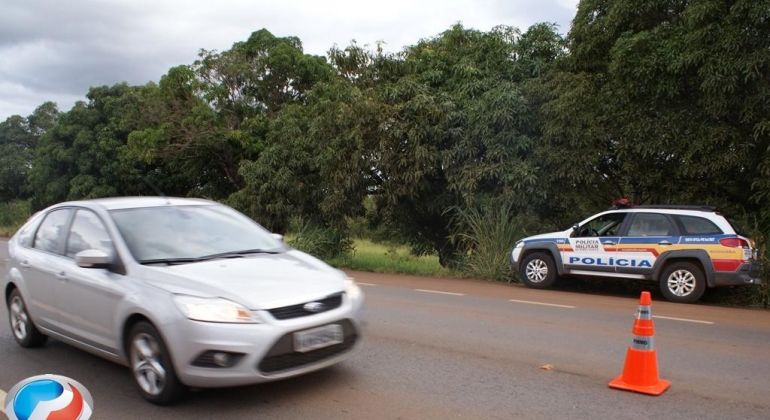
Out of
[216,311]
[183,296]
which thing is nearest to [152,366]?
[183,296]

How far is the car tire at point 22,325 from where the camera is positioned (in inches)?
257

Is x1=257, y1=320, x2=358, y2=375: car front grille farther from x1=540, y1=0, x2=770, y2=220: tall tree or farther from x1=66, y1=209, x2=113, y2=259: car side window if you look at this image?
x1=540, y1=0, x2=770, y2=220: tall tree

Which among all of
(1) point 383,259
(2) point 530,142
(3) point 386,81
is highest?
(3) point 386,81

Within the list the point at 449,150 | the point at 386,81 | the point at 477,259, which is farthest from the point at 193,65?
the point at 477,259

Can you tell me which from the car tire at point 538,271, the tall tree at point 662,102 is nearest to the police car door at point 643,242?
the car tire at point 538,271

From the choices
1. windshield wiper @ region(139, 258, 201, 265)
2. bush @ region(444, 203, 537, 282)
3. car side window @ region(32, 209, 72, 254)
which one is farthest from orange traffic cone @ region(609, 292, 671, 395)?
bush @ region(444, 203, 537, 282)

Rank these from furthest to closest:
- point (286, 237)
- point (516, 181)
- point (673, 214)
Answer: point (286, 237) < point (516, 181) < point (673, 214)

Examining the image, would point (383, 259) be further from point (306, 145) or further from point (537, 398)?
point (537, 398)

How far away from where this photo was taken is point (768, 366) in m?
6.27

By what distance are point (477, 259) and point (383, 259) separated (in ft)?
13.7

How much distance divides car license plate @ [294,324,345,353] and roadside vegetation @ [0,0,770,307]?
891 cm

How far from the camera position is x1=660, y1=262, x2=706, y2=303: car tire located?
10.6 m

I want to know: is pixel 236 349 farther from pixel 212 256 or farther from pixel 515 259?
pixel 515 259

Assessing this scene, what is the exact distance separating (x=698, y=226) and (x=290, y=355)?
8.53 metres
